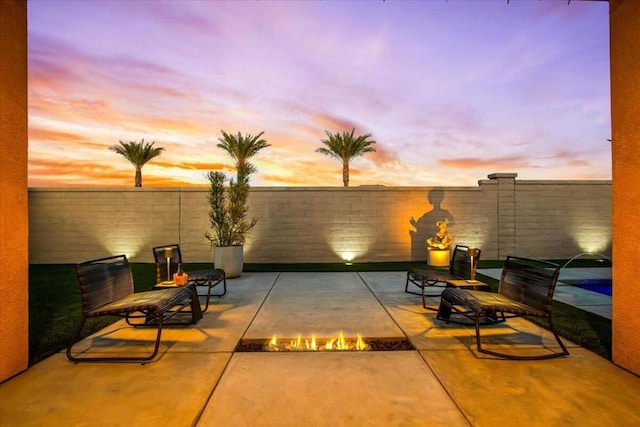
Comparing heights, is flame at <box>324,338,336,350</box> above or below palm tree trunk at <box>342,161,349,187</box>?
below

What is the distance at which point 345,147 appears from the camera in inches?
637

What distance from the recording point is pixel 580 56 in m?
9.91

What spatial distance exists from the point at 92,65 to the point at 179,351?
9.53 metres

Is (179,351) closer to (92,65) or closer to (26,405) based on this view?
(26,405)

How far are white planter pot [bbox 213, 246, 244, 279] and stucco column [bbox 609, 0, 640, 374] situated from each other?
6950mm

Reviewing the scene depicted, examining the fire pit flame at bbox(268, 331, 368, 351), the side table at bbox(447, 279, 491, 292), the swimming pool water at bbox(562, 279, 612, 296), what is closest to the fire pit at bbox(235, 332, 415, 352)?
the fire pit flame at bbox(268, 331, 368, 351)

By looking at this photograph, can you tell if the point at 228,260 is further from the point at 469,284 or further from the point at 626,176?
the point at 626,176

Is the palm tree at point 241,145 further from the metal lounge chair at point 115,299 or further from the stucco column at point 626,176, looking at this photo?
the stucco column at point 626,176

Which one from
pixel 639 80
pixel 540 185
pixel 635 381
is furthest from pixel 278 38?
pixel 540 185

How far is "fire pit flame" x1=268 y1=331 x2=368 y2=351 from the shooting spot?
327 centimetres

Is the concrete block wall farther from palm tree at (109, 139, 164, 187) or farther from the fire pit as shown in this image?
the fire pit

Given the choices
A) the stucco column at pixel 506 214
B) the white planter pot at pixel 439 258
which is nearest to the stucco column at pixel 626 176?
the white planter pot at pixel 439 258

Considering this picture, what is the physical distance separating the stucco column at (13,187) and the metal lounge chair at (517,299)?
408 centimetres

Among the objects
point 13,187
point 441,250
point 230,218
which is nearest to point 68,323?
point 13,187
